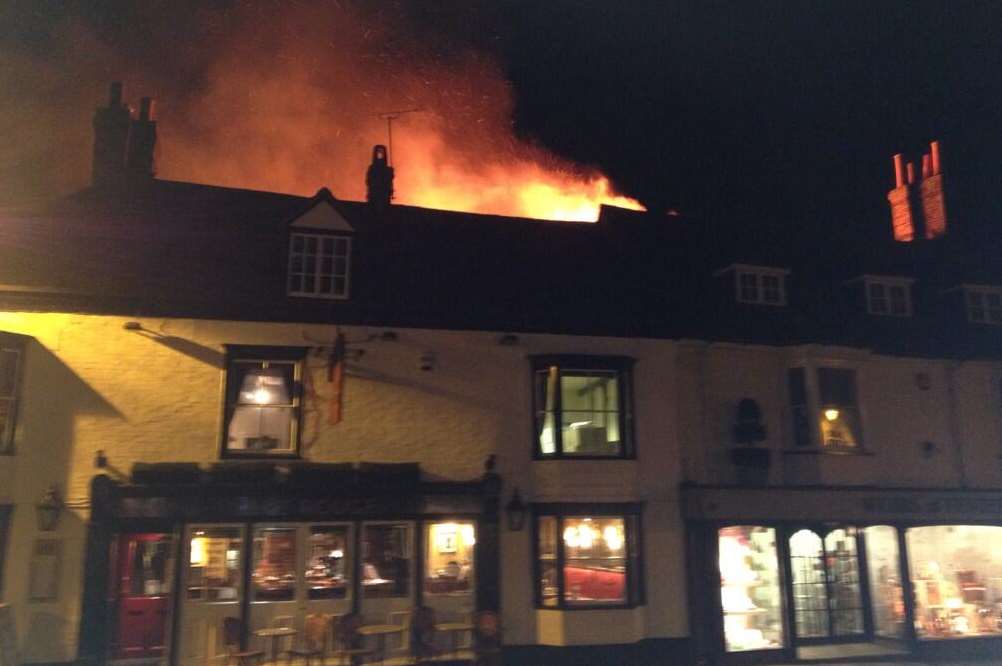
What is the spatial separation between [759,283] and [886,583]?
659 cm

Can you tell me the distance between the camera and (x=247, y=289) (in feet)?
43.1

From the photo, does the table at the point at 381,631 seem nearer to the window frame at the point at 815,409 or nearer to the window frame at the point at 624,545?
the window frame at the point at 624,545

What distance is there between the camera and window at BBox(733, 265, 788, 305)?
52.3ft

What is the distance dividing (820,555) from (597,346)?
6.05 m

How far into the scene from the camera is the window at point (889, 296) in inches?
660

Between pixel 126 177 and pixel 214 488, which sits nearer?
pixel 214 488

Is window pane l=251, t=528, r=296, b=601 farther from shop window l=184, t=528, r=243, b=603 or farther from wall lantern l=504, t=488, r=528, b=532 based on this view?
wall lantern l=504, t=488, r=528, b=532

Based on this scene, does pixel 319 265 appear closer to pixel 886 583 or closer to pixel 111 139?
pixel 111 139

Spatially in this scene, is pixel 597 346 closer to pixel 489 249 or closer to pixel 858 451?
pixel 489 249

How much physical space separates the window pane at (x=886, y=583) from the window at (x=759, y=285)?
16.8 feet

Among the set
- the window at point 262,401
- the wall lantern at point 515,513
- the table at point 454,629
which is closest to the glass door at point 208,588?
the window at point 262,401

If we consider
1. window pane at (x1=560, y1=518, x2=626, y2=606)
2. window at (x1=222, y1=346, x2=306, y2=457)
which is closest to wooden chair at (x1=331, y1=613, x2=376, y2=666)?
window at (x1=222, y1=346, x2=306, y2=457)

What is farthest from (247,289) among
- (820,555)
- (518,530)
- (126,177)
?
(820,555)

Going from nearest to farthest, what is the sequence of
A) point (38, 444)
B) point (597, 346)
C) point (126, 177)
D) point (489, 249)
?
1. point (38, 444)
2. point (597, 346)
3. point (126, 177)
4. point (489, 249)
